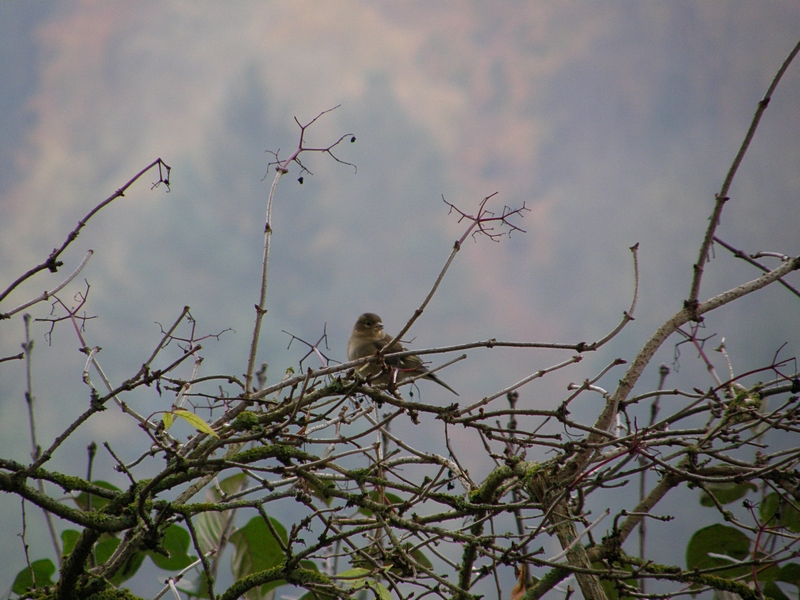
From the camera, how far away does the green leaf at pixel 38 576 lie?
345 centimetres

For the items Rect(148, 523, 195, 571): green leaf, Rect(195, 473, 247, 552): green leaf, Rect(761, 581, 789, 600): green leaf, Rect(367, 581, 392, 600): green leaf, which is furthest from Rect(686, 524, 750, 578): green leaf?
Rect(148, 523, 195, 571): green leaf

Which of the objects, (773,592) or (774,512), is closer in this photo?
(773,592)

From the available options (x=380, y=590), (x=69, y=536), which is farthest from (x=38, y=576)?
(x=380, y=590)

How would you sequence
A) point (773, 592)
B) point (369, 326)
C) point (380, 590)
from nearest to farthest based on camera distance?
point (380, 590) < point (773, 592) < point (369, 326)

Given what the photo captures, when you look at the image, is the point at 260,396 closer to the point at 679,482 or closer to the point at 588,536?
the point at 588,536

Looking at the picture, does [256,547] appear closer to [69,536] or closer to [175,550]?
[175,550]

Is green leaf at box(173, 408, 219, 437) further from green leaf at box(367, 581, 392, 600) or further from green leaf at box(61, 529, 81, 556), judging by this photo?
green leaf at box(61, 529, 81, 556)

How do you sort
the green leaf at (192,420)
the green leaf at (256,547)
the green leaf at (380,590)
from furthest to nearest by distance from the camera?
the green leaf at (256,547) < the green leaf at (380,590) < the green leaf at (192,420)

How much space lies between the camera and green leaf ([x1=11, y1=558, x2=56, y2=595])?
3.45m

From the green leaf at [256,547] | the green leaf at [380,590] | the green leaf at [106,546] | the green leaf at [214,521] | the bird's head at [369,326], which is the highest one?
the bird's head at [369,326]

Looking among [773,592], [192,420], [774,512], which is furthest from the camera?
[774,512]

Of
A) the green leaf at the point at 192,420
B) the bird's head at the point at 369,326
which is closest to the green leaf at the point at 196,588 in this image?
the green leaf at the point at 192,420

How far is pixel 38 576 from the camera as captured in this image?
350cm

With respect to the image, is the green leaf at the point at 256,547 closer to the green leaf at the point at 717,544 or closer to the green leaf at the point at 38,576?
the green leaf at the point at 38,576
